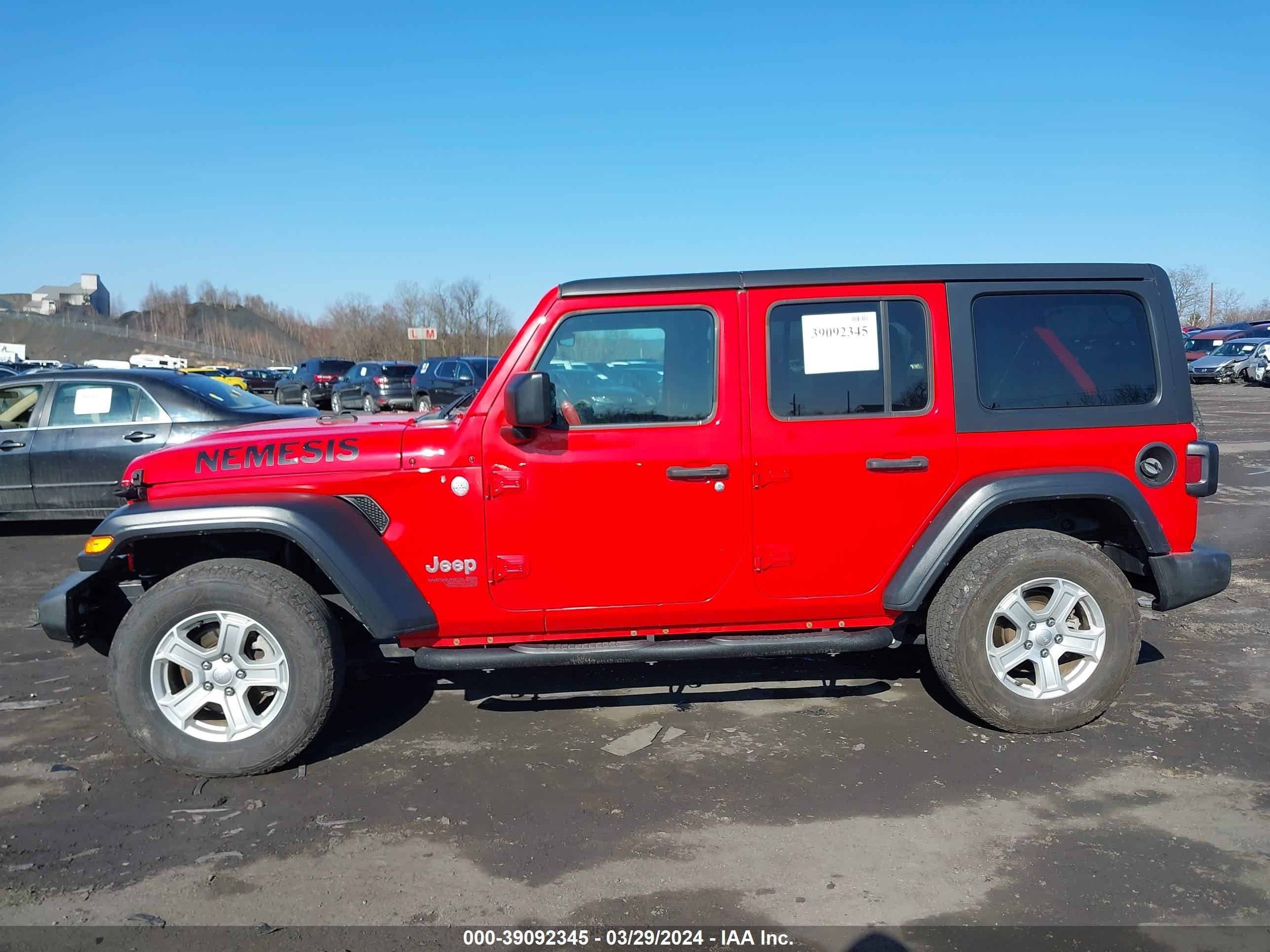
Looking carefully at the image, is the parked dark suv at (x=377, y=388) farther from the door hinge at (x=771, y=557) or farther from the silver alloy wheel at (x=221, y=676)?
the door hinge at (x=771, y=557)

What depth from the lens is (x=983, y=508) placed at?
3863 millimetres

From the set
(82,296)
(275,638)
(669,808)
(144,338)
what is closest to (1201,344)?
(669,808)

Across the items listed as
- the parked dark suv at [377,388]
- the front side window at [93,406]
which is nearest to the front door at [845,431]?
the front side window at [93,406]

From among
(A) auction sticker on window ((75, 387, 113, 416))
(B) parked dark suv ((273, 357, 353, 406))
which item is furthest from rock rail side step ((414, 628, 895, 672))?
(B) parked dark suv ((273, 357, 353, 406))

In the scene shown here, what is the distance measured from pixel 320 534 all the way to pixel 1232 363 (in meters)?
34.8

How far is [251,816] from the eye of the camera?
345cm

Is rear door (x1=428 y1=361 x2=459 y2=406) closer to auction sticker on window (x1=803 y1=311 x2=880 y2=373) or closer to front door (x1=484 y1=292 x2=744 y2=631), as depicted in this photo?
front door (x1=484 y1=292 x2=744 y2=631)

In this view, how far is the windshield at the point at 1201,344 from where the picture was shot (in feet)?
121

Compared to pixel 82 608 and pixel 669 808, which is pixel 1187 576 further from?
pixel 82 608

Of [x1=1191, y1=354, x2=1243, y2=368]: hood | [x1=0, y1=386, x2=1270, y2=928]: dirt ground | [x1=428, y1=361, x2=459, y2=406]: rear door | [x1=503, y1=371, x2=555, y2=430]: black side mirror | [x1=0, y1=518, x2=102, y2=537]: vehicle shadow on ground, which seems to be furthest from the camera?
[x1=1191, y1=354, x2=1243, y2=368]: hood

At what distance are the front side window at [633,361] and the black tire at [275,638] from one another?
1385 mm

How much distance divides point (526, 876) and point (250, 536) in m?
2.00

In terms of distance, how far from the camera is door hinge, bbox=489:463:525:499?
3.83 metres

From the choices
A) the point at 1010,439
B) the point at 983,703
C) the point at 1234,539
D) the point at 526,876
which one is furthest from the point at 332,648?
the point at 1234,539
